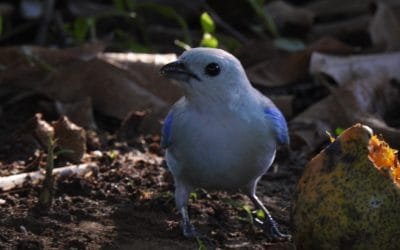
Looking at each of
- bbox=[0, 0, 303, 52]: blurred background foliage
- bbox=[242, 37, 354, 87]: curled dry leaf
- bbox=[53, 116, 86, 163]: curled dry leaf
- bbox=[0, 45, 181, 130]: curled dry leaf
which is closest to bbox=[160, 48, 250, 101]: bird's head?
bbox=[53, 116, 86, 163]: curled dry leaf

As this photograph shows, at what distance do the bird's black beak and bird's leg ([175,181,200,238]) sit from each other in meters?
0.52

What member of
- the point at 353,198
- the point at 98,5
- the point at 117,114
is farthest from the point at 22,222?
the point at 98,5

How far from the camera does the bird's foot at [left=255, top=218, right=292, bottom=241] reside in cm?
435

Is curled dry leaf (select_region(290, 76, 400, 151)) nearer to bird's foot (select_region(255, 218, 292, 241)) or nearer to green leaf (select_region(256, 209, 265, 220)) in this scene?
green leaf (select_region(256, 209, 265, 220))

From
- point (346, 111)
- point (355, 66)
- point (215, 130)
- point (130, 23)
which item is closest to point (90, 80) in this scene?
point (130, 23)

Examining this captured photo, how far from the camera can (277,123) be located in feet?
14.6

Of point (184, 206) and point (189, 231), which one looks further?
point (184, 206)

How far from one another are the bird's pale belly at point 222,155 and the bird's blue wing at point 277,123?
0.29ft

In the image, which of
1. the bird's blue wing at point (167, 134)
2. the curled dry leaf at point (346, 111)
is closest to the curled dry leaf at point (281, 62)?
the curled dry leaf at point (346, 111)

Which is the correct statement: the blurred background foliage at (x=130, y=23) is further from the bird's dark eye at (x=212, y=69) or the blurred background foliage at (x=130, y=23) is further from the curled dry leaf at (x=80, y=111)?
the bird's dark eye at (x=212, y=69)

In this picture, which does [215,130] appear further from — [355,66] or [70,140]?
[355,66]

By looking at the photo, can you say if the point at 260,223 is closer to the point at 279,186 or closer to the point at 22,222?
the point at 279,186

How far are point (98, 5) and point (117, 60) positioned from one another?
182 centimetres

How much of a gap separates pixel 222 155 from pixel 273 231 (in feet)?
1.51
